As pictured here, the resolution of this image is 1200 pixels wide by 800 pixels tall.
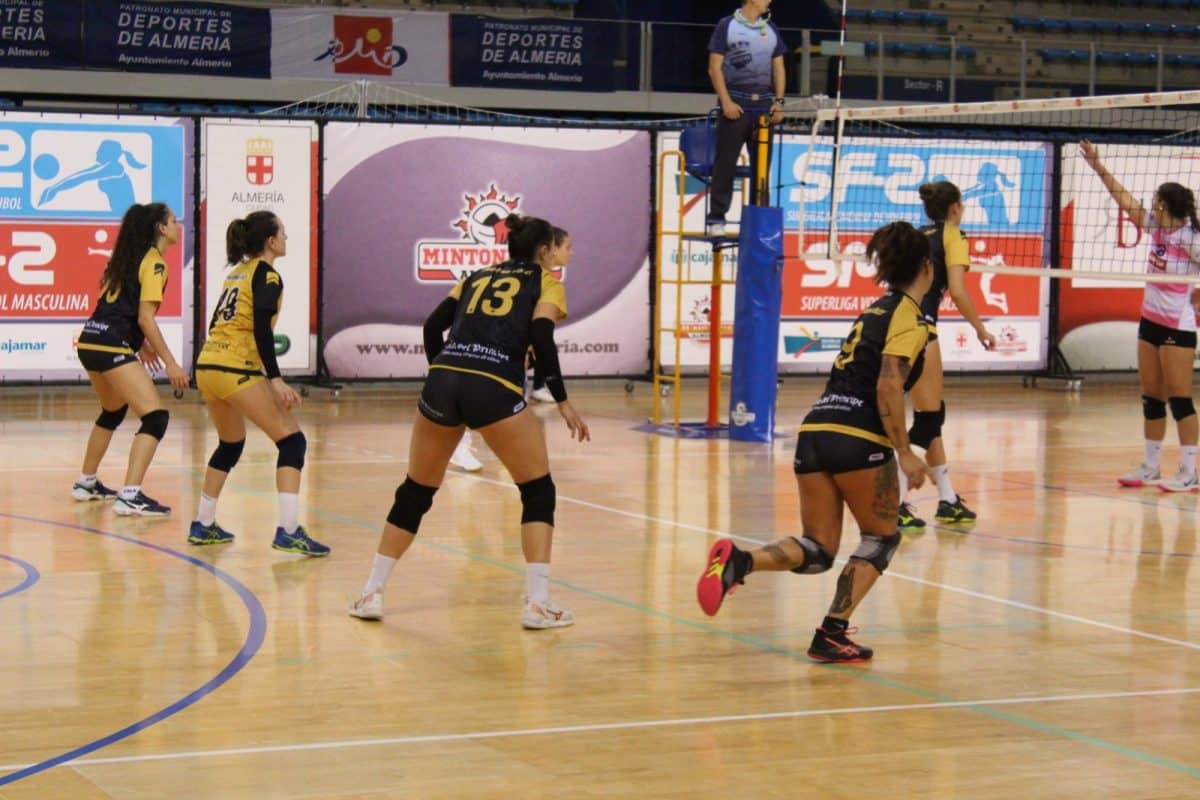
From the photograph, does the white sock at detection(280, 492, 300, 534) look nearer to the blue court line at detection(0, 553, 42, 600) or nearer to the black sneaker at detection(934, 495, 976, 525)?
the blue court line at detection(0, 553, 42, 600)

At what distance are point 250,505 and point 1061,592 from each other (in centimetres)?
505

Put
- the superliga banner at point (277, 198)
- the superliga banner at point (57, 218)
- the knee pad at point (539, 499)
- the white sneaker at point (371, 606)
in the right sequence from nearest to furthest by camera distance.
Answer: the knee pad at point (539, 499), the white sneaker at point (371, 606), the superliga banner at point (57, 218), the superliga banner at point (277, 198)

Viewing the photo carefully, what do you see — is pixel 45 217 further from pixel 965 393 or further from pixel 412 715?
pixel 412 715

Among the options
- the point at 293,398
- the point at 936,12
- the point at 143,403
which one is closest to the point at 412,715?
the point at 293,398

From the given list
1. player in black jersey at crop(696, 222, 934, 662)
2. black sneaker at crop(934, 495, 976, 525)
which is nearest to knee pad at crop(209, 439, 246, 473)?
player in black jersey at crop(696, 222, 934, 662)

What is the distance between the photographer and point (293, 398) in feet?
28.6

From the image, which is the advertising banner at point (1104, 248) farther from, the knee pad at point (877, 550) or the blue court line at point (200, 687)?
the knee pad at point (877, 550)

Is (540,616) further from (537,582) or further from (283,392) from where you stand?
(283,392)

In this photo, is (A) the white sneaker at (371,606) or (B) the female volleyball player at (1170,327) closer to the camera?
(A) the white sneaker at (371,606)

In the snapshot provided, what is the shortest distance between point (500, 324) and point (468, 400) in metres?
0.35

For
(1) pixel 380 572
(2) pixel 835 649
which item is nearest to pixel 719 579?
(2) pixel 835 649

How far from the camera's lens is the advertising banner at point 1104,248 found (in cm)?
2045

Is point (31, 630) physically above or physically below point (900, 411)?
below

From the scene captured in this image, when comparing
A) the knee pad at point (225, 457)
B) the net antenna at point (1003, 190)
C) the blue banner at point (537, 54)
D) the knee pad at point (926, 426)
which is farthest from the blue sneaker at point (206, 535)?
the blue banner at point (537, 54)
